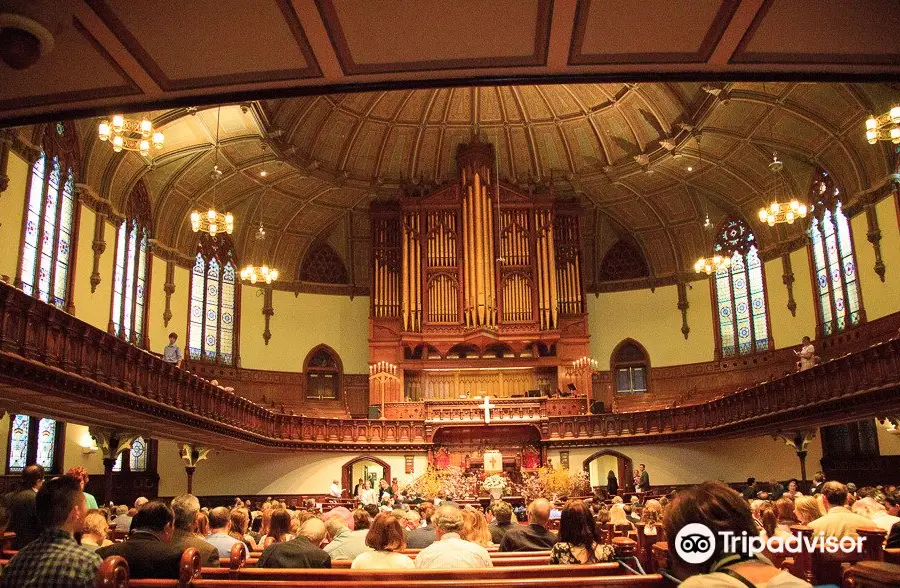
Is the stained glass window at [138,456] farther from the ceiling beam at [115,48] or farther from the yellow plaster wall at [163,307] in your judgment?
the ceiling beam at [115,48]

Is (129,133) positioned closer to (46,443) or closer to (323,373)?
(46,443)

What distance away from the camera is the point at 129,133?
15.3 meters

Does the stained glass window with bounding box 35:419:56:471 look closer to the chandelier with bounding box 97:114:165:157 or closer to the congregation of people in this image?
the chandelier with bounding box 97:114:165:157

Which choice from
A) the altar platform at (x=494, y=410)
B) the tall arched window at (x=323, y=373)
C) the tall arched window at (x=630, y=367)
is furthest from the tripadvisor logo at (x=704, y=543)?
the tall arched window at (x=630, y=367)

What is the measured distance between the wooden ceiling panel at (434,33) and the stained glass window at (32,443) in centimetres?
1461

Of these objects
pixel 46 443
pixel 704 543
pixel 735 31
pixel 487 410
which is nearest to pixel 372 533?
pixel 704 543

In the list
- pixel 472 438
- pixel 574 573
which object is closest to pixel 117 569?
pixel 574 573

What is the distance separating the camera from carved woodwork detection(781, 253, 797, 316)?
2344 centimetres

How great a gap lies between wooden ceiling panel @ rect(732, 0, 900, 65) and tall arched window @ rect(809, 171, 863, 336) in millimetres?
16937

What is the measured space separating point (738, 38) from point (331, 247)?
2507cm

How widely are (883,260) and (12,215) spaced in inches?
801

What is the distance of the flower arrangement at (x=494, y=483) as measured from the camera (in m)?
20.6

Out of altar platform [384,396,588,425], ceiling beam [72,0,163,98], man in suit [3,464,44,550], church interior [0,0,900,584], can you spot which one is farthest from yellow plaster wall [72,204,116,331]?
ceiling beam [72,0,163,98]

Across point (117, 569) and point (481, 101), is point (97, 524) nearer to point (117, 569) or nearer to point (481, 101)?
point (117, 569)
